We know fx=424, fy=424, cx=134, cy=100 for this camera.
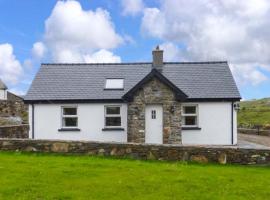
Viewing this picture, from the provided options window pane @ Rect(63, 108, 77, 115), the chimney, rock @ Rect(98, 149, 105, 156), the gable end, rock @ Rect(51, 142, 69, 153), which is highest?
the chimney

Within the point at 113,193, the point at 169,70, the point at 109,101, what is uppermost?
the point at 169,70

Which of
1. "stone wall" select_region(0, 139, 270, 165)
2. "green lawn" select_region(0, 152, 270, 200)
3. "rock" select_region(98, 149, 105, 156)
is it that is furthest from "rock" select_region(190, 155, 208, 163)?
"rock" select_region(98, 149, 105, 156)

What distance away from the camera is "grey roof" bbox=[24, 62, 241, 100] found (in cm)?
2670

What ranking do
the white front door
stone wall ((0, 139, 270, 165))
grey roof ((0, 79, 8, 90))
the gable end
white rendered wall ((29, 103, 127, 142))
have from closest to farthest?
stone wall ((0, 139, 270, 165)) < the gable end < the white front door < white rendered wall ((29, 103, 127, 142)) < grey roof ((0, 79, 8, 90))

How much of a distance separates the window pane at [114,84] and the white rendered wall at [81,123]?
4.95ft

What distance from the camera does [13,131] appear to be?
2753 cm

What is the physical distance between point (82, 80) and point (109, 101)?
3.02 metres

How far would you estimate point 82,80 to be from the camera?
28.3 m

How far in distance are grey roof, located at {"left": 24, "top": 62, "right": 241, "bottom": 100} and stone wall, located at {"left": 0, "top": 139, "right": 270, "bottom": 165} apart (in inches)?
338

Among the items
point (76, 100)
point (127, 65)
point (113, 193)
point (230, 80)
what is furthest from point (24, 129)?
point (113, 193)

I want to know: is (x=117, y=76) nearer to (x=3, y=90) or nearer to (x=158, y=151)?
(x=158, y=151)

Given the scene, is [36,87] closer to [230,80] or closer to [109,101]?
[109,101]

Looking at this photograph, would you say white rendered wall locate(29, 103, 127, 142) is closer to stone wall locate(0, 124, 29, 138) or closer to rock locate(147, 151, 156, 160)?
stone wall locate(0, 124, 29, 138)

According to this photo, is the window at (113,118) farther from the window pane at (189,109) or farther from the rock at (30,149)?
the rock at (30,149)
